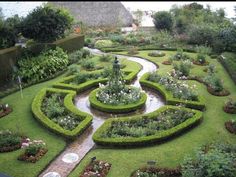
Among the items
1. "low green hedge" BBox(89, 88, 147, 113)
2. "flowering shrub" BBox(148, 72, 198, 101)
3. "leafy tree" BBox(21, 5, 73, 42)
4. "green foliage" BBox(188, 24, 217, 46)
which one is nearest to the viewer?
"low green hedge" BBox(89, 88, 147, 113)

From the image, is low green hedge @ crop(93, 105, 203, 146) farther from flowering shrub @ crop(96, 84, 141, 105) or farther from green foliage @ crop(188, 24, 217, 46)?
green foliage @ crop(188, 24, 217, 46)

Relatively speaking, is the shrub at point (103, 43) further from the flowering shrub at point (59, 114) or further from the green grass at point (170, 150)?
the green grass at point (170, 150)

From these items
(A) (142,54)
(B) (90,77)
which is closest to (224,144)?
(B) (90,77)

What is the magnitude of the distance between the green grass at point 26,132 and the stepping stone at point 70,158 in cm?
41

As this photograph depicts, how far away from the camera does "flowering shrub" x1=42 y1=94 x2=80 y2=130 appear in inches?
672

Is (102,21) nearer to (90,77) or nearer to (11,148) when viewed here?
(90,77)

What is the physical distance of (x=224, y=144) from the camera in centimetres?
1408

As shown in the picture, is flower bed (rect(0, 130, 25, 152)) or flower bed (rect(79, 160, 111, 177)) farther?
flower bed (rect(0, 130, 25, 152))

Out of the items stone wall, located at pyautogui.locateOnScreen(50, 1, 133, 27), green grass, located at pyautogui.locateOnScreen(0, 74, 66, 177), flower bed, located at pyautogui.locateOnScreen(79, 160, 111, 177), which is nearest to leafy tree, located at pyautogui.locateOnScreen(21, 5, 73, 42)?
green grass, located at pyautogui.locateOnScreen(0, 74, 66, 177)

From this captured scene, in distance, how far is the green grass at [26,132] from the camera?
13742 mm

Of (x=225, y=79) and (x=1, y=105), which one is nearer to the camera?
(x=1, y=105)

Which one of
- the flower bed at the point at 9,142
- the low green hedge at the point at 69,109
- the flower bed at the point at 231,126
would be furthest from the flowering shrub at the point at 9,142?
the flower bed at the point at 231,126

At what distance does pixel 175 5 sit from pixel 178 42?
1157 centimetres

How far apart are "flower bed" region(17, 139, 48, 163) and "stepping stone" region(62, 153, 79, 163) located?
93 cm
